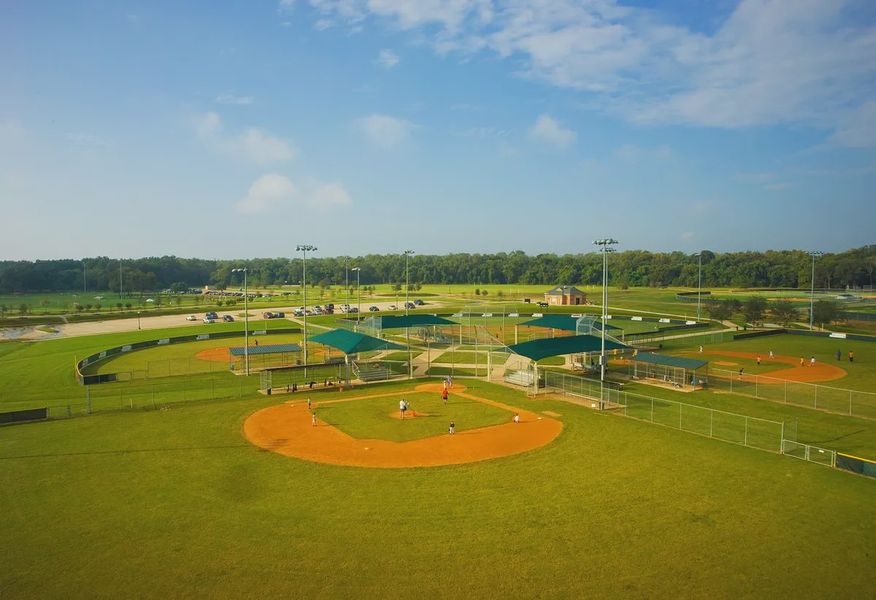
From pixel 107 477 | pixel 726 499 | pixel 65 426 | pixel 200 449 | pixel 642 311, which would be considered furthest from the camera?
pixel 642 311

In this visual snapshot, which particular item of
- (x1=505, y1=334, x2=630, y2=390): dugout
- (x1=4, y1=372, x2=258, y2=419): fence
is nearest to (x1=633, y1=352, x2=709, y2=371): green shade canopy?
(x1=505, y1=334, x2=630, y2=390): dugout

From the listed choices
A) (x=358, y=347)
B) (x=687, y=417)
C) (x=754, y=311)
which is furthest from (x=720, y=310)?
(x=358, y=347)

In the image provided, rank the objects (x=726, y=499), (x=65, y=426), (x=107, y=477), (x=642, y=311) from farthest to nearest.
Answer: (x=642, y=311) < (x=65, y=426) < (x=107, y=477) < (x=726, y=499)

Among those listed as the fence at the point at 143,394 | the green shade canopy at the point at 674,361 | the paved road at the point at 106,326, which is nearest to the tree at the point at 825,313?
the green shade canopy at the point at 674,361

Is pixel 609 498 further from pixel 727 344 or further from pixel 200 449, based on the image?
pixel 727 344

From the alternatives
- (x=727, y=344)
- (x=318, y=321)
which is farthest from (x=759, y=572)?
(x=318, y=321)

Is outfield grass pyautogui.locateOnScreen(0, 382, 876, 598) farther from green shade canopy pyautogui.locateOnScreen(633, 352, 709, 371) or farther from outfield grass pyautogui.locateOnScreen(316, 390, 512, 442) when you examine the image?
green shade canopy pyautogui.locateOnScreen(633, 352, 709, 371)

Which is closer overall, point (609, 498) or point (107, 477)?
point (609, 498)
